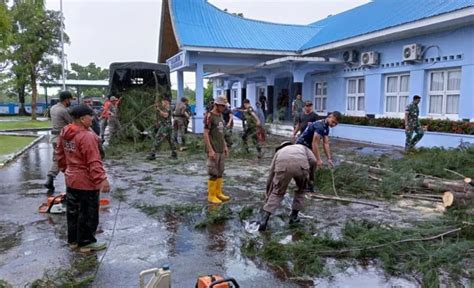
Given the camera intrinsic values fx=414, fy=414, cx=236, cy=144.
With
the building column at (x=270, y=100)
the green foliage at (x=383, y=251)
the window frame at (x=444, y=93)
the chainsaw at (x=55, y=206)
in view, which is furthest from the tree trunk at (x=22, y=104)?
A: the green foliage at (x=383, y=251)

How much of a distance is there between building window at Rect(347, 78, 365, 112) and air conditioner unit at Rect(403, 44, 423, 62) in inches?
125

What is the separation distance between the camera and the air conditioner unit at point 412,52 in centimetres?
1382

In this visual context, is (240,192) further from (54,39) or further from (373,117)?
(54,39)

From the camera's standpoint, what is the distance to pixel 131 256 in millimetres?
4496

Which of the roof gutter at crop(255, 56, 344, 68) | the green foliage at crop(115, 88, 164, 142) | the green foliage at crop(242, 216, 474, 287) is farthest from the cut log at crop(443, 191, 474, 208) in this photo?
the roof gutter at crop(255, 56, 344, 68)

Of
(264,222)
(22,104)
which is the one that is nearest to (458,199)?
(264,222)

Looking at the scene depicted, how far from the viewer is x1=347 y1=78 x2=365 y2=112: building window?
1750cm

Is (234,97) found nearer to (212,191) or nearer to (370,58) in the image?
(370,58)

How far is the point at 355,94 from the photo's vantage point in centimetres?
1791

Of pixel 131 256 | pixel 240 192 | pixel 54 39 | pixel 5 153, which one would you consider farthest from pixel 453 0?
pixel 54 39

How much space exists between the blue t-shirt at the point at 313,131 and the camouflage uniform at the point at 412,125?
20.5ft

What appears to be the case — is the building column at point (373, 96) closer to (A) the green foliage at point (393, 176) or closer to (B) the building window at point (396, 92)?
(B) the building window at point (396, 92)

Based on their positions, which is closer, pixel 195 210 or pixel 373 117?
pixel 195 210

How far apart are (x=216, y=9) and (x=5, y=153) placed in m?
12.8
